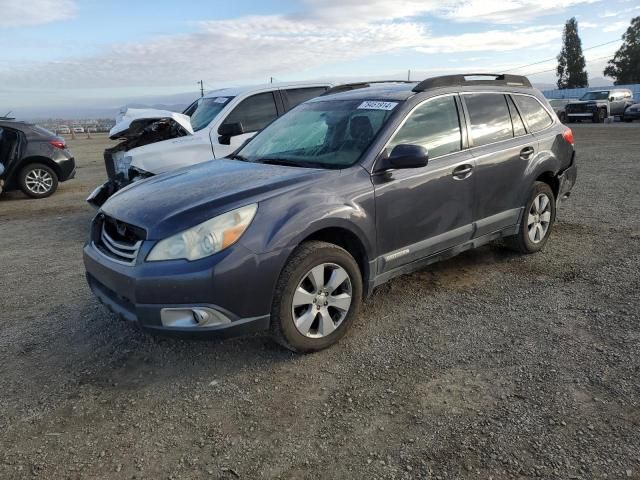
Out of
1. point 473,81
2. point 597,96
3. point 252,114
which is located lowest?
point 597,96

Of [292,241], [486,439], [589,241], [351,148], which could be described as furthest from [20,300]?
[589,241]

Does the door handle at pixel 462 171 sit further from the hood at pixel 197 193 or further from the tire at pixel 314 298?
the tire at pixel 314 298

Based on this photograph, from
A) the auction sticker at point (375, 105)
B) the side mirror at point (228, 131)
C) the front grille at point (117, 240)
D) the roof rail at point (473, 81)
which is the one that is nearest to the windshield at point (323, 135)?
the auction sticker at point (375, 105)

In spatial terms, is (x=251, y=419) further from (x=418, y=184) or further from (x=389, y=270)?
(x=418, y=184)

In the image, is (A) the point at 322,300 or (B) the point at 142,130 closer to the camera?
(A) the point at 322,300

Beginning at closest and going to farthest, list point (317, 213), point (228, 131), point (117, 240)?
point (317, 213), point (117, 240), point (228, 131)

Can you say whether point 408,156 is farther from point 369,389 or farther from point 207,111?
point 207,111

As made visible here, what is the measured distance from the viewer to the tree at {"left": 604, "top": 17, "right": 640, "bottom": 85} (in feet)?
200

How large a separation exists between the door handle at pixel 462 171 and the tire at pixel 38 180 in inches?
361

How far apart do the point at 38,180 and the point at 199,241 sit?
903 centimetres

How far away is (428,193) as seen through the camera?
4027 millimetres

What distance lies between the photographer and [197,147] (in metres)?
7.26

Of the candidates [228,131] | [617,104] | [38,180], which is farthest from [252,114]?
[617,104]

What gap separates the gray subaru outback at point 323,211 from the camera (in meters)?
3.09
